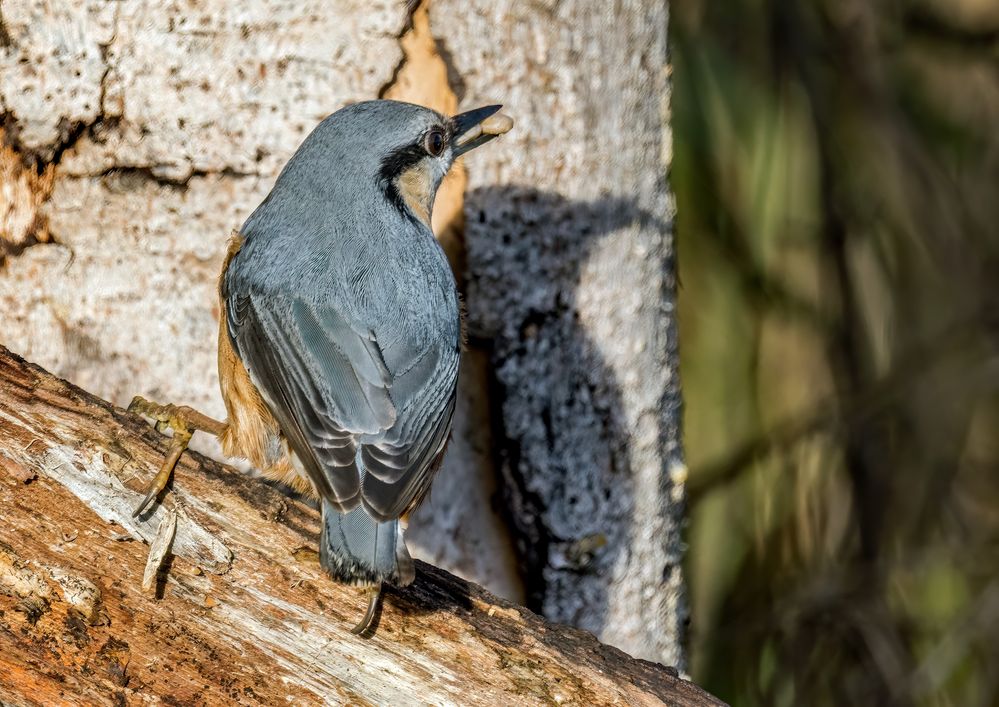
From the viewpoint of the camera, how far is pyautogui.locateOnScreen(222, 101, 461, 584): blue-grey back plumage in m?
2.09

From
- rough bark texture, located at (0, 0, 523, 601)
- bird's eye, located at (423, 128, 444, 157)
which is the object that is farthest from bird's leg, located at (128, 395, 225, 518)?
bird's eye, located at (423, 128, 444, 157)

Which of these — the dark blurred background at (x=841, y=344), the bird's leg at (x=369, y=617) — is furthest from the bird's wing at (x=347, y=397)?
the dark blurred background at (x=841, y=344)

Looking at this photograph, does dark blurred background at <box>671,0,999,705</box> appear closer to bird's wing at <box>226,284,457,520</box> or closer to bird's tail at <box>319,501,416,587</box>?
bird's wing at <box>226,284,457,520</box>

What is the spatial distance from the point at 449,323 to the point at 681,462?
0.84 m

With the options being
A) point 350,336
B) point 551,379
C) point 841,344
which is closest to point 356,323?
point 350,336

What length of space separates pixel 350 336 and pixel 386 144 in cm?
49

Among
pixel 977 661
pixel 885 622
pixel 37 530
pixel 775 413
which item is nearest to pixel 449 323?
pixel 37 530

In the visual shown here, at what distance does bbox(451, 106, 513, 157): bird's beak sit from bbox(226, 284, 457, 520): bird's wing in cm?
48

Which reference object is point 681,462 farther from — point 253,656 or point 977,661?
point 977,661

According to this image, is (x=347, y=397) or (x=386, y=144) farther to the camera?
(x=386, y=144)

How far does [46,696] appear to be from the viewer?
191cm

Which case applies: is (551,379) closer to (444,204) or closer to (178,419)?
(444,204)

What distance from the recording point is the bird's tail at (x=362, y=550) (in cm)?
200

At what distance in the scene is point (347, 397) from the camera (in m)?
2.18
